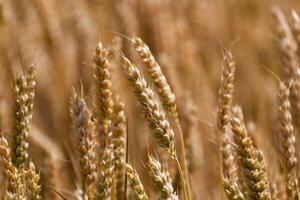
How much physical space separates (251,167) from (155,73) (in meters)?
0.27

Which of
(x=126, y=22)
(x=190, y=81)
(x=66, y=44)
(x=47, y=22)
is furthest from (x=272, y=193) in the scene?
(x=66, y=44)

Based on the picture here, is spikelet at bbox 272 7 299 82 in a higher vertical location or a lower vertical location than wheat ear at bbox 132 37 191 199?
higher

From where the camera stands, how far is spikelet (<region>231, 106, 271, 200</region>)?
1254 millimetres

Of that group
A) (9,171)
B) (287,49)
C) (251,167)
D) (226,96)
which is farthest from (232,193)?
(287,49)

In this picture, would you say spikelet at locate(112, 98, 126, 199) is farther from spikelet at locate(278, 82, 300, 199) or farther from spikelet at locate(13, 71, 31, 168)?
spikelet at locate(278, 82, 300, 199)

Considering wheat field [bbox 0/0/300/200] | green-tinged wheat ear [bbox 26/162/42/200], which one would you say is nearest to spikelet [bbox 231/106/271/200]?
wheat field [bbox 0/0/300/200]

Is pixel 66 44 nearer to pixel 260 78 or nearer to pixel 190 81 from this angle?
pixel 190 81

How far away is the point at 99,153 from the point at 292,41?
0.78 meters

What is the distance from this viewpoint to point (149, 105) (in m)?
1.26

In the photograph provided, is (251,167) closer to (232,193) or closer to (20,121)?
(232,193)

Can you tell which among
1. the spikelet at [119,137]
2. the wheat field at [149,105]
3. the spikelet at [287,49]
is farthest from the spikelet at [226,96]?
the spikelet at [287,49]

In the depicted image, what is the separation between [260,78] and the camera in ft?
9.91

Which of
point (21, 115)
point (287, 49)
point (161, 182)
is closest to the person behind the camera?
point (161, 182)

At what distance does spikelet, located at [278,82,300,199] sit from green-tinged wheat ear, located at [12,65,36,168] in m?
0.54
